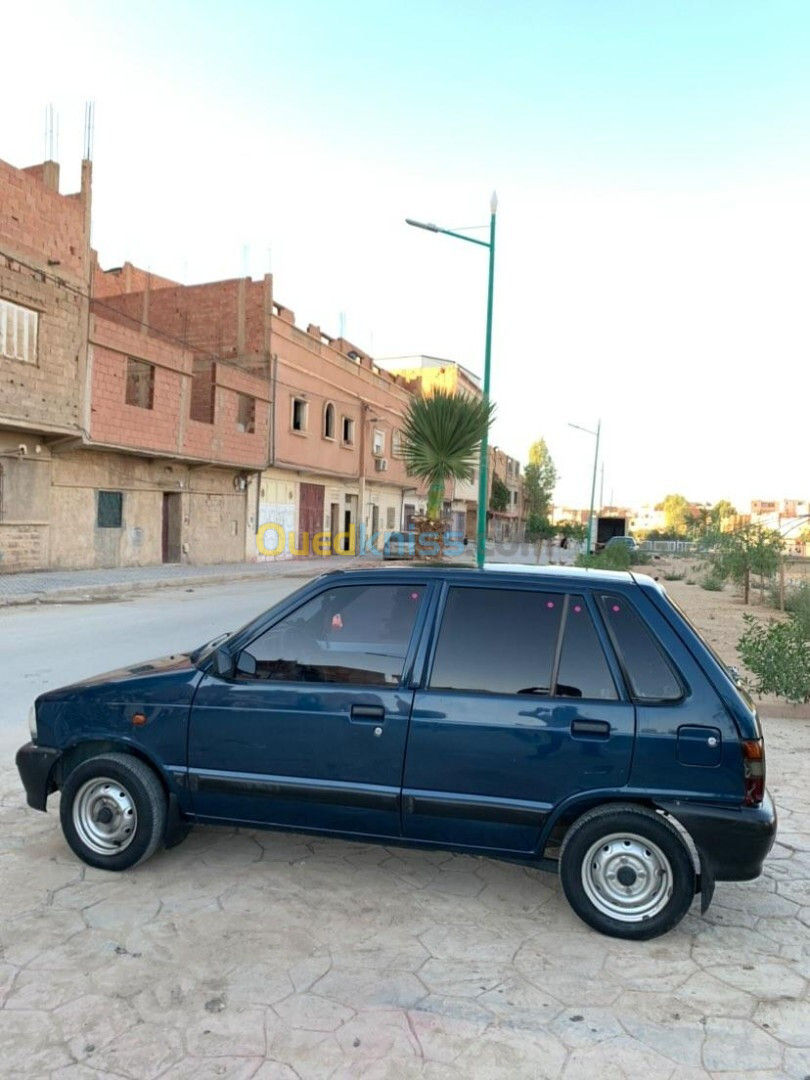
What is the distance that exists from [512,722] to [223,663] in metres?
1.34

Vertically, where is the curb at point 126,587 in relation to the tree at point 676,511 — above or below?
below

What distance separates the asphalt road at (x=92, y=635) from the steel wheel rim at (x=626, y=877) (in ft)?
13.0

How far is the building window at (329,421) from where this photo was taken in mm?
30672

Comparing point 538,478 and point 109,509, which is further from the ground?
point 538,478

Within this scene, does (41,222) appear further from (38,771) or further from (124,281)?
(38,771)

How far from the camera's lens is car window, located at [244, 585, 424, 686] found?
3307 millimetres

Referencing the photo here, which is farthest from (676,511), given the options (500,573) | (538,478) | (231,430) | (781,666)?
(500,573)

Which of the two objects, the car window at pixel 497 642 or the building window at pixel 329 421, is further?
the building window at pixel 329 421

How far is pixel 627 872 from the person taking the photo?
301 centimetres

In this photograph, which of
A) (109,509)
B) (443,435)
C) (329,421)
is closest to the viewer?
(443,435)

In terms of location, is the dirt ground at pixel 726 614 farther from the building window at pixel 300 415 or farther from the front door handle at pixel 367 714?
the building window at pixel 300 415

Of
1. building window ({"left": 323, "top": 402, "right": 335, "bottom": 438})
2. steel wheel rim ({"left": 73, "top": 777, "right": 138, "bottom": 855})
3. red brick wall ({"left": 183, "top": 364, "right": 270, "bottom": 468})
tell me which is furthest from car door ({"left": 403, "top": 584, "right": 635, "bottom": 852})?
building window ({"left": 323, "top": 402, "right": 335, "bottom": 438})

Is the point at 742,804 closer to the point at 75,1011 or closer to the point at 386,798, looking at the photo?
the point at 386,798

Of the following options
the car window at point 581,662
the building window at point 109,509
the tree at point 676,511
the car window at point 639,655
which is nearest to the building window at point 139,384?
the building window at point 109,509
